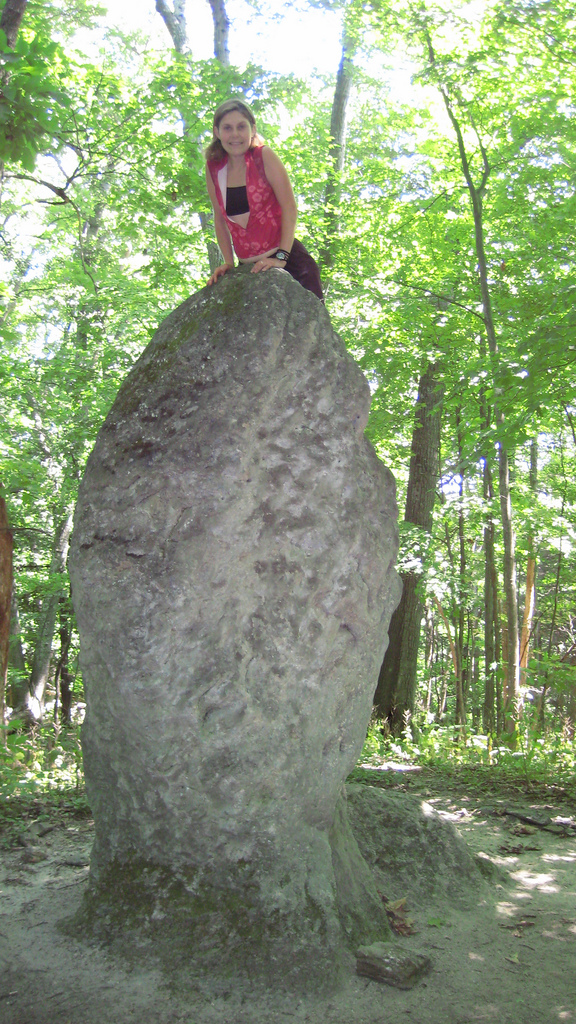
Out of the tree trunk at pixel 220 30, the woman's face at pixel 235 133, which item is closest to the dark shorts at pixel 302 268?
the woman's face at pixel 235 133

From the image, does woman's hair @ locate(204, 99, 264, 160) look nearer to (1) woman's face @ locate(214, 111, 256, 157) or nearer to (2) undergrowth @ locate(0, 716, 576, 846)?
(1) woman's face @ locate(214, 111, 256, 157)

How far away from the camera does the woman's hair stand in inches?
139

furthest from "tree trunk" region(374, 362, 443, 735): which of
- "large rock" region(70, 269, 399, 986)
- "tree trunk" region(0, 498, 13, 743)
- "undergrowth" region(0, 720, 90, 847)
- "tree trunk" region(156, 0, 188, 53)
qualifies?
"tree trunk" region(156, 0, 188, 53)

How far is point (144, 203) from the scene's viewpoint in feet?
25.4

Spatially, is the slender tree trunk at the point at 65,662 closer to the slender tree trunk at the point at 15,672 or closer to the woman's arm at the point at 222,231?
the slender tree trunk at the point at 15,672

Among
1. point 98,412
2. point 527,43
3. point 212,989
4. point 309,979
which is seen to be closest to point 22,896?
point 212,989

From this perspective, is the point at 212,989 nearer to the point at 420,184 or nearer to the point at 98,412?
the point at 98,412

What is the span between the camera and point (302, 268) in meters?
3.78

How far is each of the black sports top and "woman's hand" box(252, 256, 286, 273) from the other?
39 cm

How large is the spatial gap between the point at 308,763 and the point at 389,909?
1.07 meters

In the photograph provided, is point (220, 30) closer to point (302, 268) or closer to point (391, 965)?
point (302, 268)

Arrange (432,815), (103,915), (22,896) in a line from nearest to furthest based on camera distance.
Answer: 1. (103,915)
2. (22,896)
3. (432,815)

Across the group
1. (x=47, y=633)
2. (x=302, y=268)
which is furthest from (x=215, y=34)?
(x=47, y=633)

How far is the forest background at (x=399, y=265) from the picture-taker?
5609 mm
